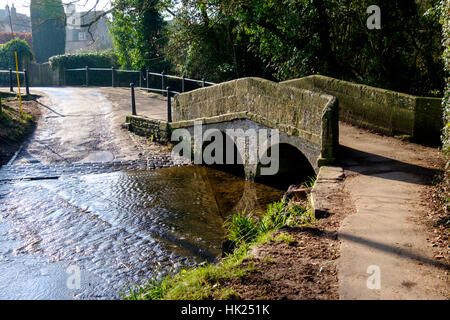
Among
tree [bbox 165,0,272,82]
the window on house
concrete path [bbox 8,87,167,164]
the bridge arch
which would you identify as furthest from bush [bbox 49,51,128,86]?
the window on house

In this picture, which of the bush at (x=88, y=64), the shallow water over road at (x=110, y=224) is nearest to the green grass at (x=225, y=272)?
→ the shallow water over road at (x=110, y=224)

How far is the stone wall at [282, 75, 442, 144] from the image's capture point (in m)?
7.73

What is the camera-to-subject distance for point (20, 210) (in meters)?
8.03

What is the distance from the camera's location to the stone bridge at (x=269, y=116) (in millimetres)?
6910

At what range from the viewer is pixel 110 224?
24.3 ft

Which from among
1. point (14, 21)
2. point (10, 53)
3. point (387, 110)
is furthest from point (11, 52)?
point (387, 110)

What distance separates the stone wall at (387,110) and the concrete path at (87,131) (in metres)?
5.47

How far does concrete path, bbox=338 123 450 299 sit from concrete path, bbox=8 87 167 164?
7082 mm

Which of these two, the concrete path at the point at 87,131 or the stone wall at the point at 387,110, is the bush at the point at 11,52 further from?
the stone wall at the point at 387,110

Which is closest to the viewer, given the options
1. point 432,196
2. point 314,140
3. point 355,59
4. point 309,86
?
point 432,196

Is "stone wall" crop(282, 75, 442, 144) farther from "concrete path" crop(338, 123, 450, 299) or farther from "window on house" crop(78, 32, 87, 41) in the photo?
"window on house" crop(78, 32, 87, 41)
